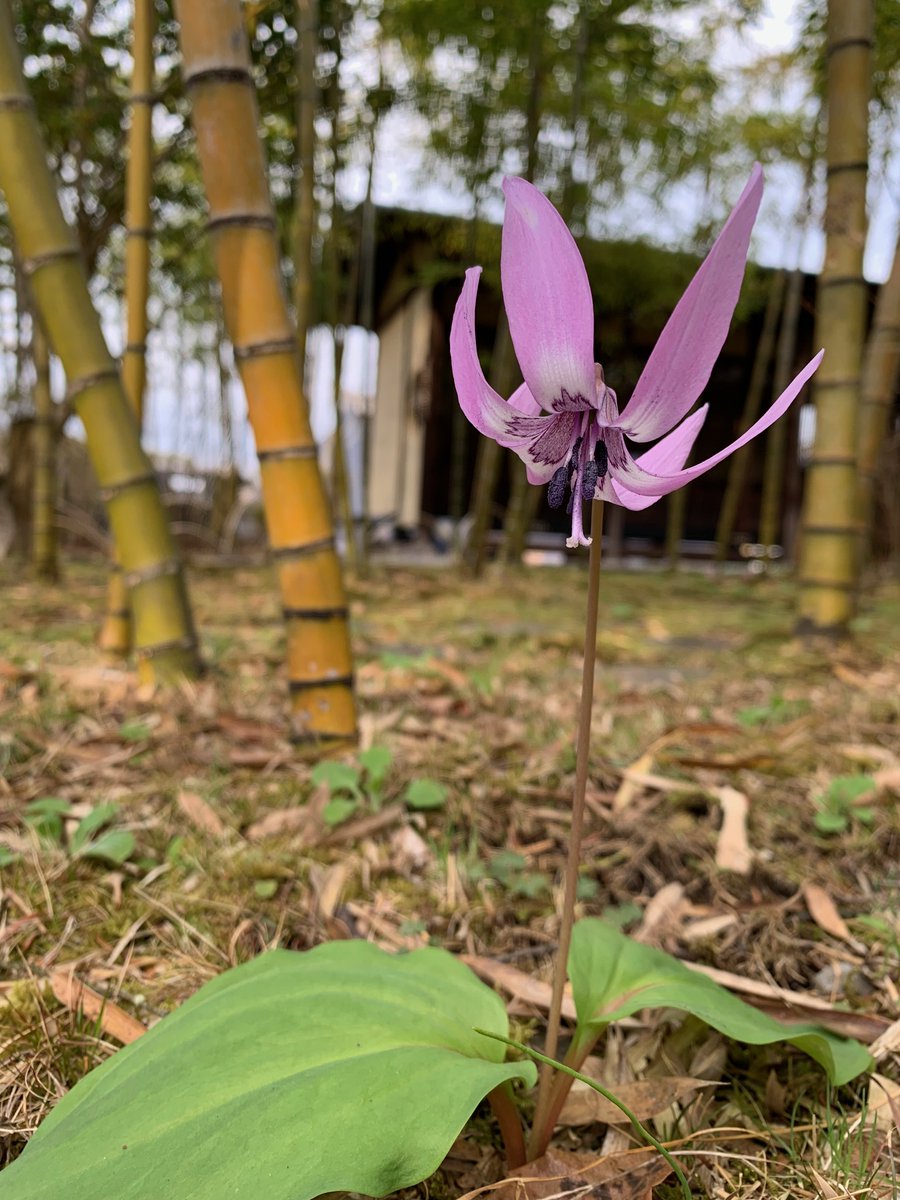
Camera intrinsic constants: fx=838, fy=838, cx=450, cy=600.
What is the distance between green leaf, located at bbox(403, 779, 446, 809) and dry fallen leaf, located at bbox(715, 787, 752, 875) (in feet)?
1.55

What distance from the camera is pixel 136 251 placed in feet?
8.16

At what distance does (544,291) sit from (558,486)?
5.9 inches

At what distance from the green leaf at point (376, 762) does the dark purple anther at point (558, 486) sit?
3.18 feet

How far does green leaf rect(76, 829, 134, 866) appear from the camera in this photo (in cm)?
122

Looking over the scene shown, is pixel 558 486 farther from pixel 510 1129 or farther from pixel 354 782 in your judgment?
pixel 354 782

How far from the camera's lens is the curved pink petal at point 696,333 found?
487 mm

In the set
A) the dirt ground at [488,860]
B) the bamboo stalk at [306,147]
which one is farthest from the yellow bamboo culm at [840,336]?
the bamboo stalk at [306,147]

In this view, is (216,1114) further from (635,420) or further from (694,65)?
(694,65)

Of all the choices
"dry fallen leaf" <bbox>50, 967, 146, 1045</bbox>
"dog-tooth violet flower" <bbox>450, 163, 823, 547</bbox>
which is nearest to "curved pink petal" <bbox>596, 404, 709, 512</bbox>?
"dog-tooth violet flower" <bbox>450, 163, 823, 547</bbox>

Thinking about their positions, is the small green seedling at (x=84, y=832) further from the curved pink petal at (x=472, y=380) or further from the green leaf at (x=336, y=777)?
the curved pink petal at (x=472, y=380)

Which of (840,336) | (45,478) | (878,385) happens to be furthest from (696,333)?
(45,478)

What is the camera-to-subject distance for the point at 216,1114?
0.58 m

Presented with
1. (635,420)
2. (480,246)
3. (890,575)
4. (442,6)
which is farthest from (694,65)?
(635,420)

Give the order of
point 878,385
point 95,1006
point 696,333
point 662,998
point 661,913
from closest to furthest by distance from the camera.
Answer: point 696,333 → point 662,998 → point 95,1006 → point 661,913 → point 878,385
